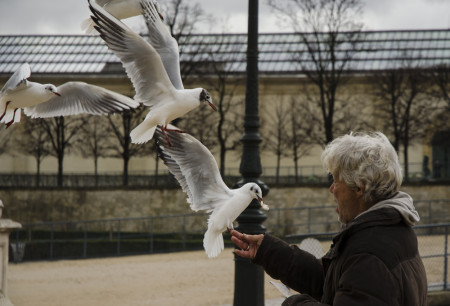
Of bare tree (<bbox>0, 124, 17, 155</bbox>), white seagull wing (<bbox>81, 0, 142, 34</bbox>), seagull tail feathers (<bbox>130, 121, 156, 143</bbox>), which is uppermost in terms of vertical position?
bare tree (<bbox>0, 124, 17, 155</bbox>)

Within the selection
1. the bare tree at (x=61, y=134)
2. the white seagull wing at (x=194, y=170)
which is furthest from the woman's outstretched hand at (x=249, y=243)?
the bare tree at (x=61, y=134)

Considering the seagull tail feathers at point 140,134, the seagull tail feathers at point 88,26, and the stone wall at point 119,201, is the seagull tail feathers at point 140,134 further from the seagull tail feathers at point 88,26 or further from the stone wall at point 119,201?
the stone wall at point 119,201

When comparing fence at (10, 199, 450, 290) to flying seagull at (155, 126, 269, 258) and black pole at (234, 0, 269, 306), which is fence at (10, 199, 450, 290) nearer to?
black pole at (234, 0, 269, 306)

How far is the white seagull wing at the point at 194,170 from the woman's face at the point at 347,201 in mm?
954

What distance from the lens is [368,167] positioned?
334 cm

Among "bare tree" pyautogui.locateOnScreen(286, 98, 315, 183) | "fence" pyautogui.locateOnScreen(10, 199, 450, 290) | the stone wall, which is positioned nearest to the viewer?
"fence" pyautogui.locateOnScreen(10, 199, 450, 290)

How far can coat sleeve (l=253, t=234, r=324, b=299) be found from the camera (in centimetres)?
400

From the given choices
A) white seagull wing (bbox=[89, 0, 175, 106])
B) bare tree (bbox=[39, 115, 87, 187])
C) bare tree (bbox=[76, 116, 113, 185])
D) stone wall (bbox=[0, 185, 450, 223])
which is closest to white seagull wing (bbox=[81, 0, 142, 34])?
white seagull wing (bbox=[89, 0, 175, 106])

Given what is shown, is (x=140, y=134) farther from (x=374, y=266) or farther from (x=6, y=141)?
(x=6, y=141)

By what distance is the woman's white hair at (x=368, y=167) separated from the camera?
3.35 meters

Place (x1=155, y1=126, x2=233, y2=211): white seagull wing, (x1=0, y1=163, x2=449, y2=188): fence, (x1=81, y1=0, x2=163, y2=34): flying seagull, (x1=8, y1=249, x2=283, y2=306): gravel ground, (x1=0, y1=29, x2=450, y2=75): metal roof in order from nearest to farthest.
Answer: (x1=81, y1=0, x2=163, y2=34): flying seagull < (x1=155, y1=126, x2=233, y2=211): white seagull wing < (x1=8, y1=249, x2=283, y2=306): gravel ground < (x1=0, y1=163, x2=449, y2=188): fence < (x1=0, y1=29, x2=450, y2=75): metal roof

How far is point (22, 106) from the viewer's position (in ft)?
13.2

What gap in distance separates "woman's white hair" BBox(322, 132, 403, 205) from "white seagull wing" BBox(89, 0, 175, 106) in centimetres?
104

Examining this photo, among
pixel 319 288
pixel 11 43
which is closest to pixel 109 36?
pixel 319 288
